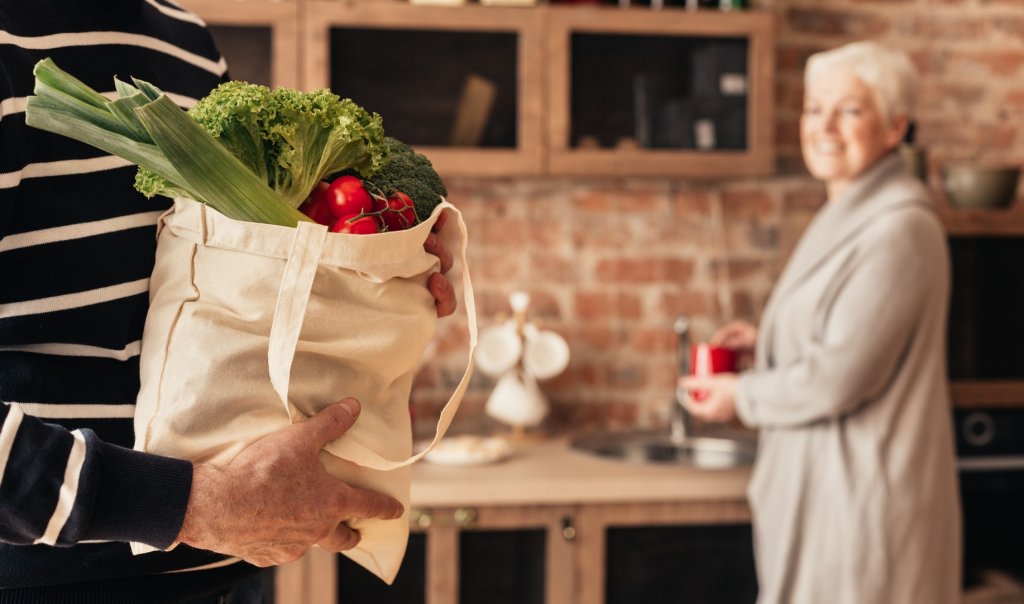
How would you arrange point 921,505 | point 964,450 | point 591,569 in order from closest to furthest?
point 921,505 → point 591,569 → point 964,450

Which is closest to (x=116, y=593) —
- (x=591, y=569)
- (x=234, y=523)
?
(x=234, y=523)

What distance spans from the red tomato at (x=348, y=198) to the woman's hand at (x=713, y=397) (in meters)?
1.51

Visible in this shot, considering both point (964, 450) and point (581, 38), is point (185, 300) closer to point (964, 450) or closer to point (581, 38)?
point (581, 38)

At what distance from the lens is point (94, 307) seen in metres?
0.93

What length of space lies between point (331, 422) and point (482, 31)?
180 centimetres

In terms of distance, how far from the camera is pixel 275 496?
0.87 meters

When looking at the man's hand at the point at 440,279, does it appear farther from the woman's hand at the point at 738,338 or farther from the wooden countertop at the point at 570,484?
the woman's hand at the point at 738,338

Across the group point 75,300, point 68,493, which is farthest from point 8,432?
point 75,300

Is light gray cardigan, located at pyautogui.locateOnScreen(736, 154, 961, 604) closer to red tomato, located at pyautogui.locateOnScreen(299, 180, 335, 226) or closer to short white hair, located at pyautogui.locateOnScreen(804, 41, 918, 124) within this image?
short white hair, located at pyautogui.locateOnScreen(804, 41, 918, 124)

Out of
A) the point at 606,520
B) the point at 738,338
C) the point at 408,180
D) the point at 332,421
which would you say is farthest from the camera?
the point at 738,338

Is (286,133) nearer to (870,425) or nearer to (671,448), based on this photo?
(870,425)

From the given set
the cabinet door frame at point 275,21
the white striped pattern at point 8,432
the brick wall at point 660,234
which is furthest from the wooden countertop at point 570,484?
the white striped pattern at point 8,432

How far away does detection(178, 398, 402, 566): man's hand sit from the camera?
2.79 feet

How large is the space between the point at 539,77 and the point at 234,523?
6.00 feet
